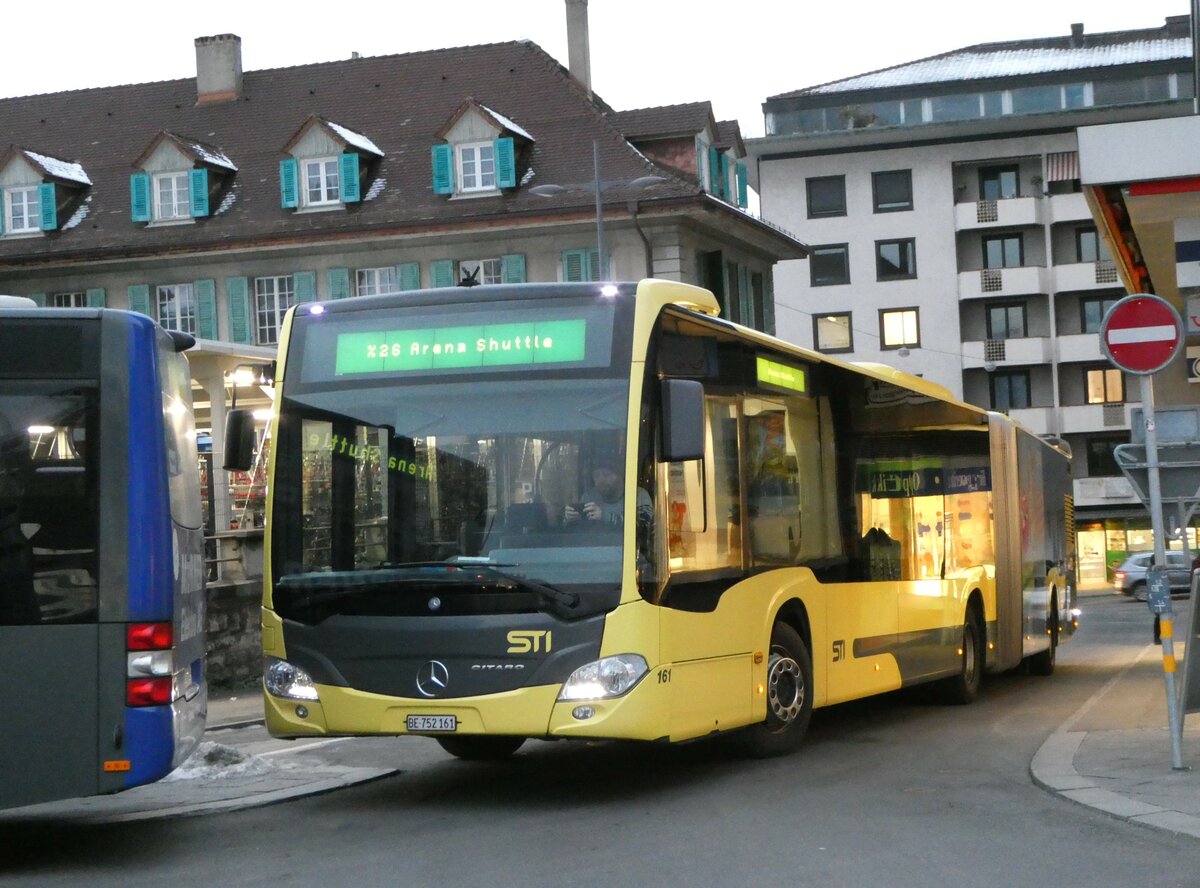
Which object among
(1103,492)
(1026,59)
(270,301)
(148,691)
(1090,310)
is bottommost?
(148,691)

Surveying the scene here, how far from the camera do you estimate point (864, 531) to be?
14.1m

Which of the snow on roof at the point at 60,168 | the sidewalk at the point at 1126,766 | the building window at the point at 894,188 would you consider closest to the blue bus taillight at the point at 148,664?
the sidewalk at the point at 1126,766

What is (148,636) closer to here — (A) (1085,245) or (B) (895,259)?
(B) (895,259)

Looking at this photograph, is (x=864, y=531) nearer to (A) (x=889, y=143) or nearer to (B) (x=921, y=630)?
(B) (x=921, y=630)

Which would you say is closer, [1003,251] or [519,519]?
[519,519]

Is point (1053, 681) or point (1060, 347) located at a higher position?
point (1060, 347)

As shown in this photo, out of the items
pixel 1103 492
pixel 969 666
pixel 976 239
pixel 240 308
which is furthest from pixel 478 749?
pixel 976 239

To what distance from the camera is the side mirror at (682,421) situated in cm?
1023

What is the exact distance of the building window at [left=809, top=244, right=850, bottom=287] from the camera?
226 ft

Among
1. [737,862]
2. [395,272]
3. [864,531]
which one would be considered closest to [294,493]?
[737,862]

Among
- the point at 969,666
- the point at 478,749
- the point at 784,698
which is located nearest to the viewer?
the point at 784,698

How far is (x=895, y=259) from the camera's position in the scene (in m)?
68.7

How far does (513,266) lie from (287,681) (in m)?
33.2

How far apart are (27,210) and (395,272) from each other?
33.3 feet
